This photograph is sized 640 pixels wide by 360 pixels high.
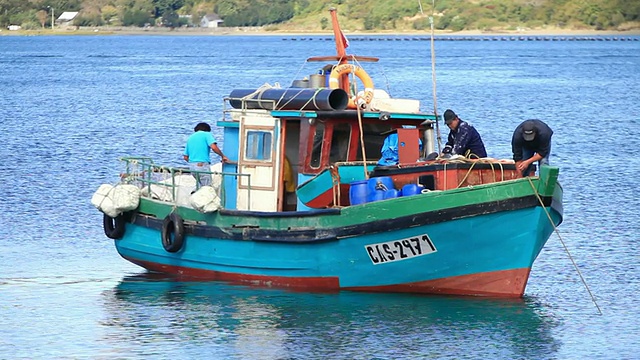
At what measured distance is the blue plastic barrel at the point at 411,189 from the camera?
57.7ft

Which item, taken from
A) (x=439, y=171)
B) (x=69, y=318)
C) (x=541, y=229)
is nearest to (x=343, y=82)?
(x=439, y=171)

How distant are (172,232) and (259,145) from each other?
2031 mm

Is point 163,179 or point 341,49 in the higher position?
point 341,49

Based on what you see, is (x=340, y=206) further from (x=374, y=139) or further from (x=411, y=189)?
(x=374, y=139)

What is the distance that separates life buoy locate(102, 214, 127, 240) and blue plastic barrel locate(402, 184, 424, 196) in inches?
213

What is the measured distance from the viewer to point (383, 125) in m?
19.1

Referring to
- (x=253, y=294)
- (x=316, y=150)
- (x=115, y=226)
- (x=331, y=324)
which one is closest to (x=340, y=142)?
(x=316, y=150)

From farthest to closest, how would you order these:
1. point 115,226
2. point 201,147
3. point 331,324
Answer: point 115,226
point 201,147
point 331,324

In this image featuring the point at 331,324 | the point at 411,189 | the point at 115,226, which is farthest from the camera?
the point at 115,226

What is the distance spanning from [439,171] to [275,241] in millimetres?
2640

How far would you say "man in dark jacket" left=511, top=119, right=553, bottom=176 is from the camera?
56.5 feet

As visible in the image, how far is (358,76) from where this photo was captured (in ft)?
62.8

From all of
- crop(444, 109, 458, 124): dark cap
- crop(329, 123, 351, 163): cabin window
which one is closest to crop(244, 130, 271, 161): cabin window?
crop(329, 123, 351, 163): cabin window

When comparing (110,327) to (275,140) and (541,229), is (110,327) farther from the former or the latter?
(541,229)
